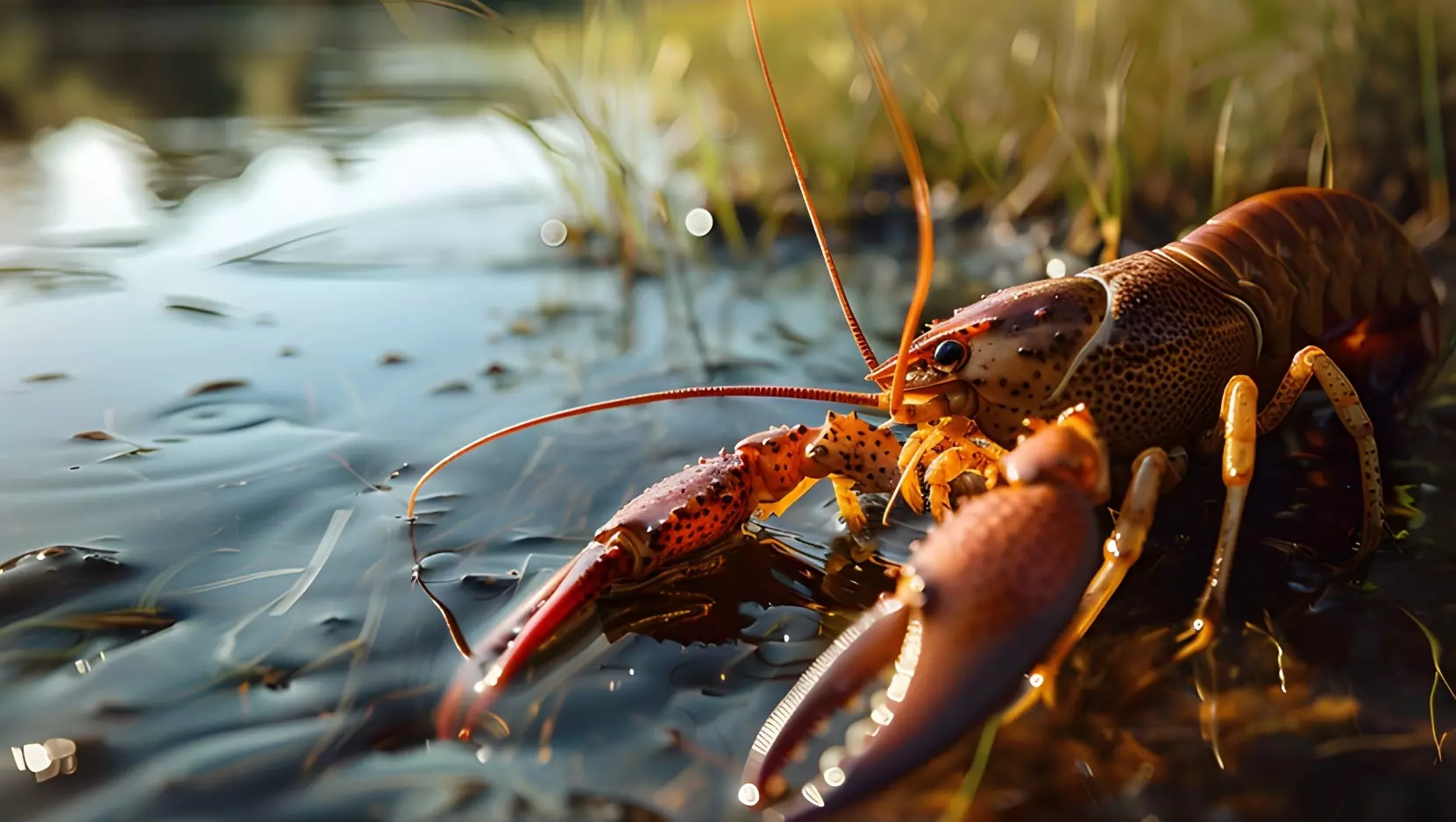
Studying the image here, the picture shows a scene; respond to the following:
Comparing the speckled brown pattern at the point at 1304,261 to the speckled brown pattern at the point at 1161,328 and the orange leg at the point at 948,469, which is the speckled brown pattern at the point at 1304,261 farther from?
the orange leg at the point at 948,469

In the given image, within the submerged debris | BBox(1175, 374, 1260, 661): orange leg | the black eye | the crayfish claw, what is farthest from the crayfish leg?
the submerged debris

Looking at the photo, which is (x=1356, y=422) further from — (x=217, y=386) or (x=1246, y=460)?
(x=217, y=386)

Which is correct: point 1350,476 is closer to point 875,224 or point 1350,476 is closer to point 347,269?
point 875,224

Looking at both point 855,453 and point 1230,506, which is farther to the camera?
point 855,453

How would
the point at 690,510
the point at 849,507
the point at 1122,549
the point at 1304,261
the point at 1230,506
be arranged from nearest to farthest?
the point at 1122,549 → the point at 1230,506 → the point at 690,510 → the point at 849,507 → the point at 1304,261

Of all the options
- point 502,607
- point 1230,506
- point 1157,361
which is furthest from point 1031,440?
point 502,607

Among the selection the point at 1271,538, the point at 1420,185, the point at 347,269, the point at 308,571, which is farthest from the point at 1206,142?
the point at 308,571
